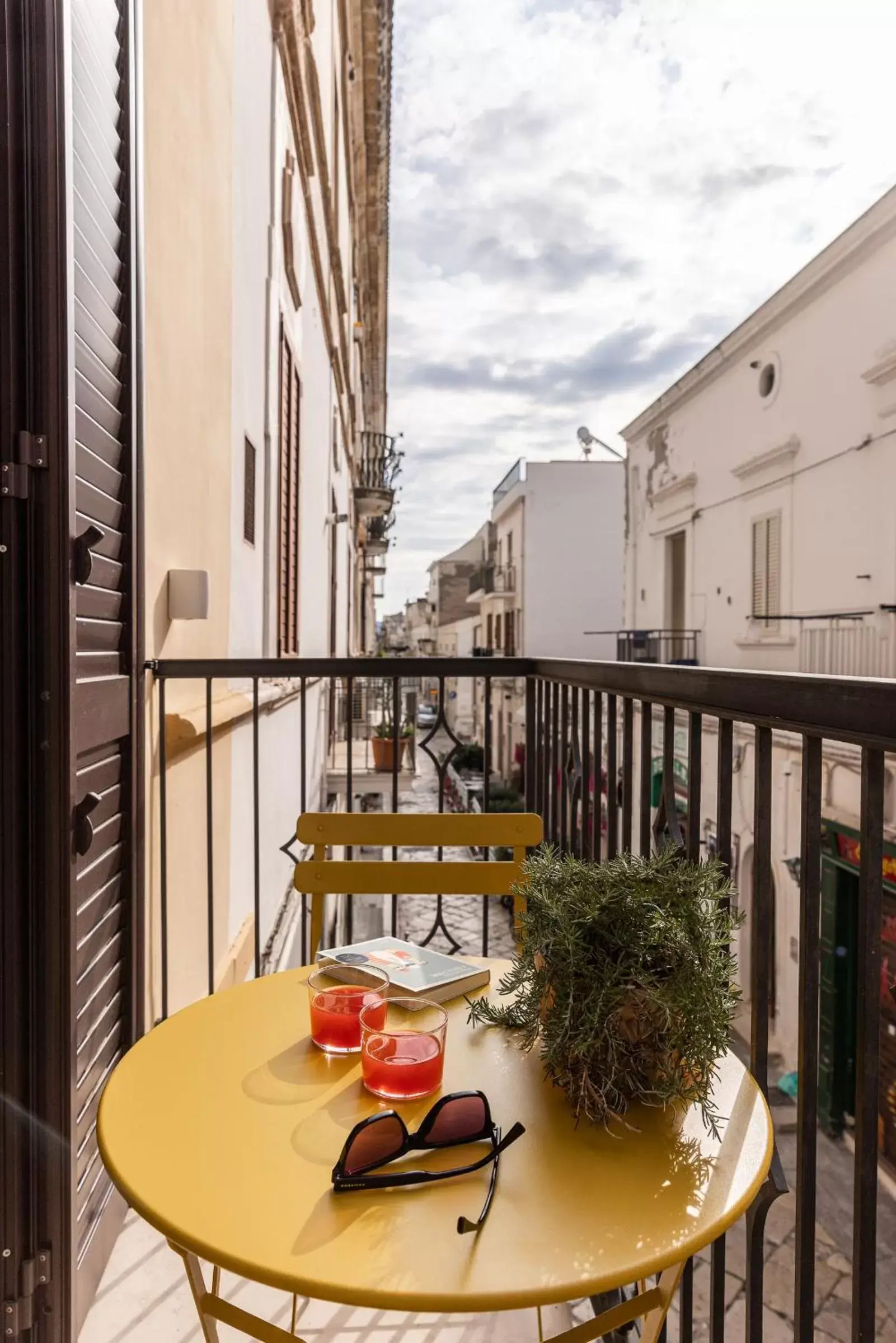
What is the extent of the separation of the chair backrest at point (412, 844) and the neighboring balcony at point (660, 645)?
12.8 meters

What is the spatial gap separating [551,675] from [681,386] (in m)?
13.3

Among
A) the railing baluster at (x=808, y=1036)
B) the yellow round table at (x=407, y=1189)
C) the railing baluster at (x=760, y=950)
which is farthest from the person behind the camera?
the railing baluster at (x=760, y=950)

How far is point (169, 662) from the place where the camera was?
227 centimetres

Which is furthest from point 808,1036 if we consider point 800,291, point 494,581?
point 494,581

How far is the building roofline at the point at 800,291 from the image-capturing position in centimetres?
902

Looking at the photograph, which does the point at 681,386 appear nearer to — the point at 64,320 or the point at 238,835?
the point at 238,835

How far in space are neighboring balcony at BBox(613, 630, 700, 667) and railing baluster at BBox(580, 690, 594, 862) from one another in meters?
12.3

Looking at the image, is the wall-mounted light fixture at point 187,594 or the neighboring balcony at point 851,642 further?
the neighboring balcony at point 851,642

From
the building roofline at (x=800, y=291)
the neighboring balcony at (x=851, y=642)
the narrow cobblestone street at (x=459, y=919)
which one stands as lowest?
the narrow cobblestone street at (x=459, y=919)

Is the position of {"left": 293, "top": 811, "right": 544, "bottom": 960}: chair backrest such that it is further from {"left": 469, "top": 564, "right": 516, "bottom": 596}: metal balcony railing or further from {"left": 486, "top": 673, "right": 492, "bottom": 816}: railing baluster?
{"left": 469, "top": 564, "right": 516, "bottom": 596}: metal balcony railing

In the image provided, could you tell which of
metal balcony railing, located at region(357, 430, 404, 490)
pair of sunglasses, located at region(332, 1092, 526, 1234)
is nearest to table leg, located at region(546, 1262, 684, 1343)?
pair of sunglasses, located at region(332, 1092, 526, 1234)

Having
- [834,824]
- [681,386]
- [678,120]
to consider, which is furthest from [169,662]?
[681,386]

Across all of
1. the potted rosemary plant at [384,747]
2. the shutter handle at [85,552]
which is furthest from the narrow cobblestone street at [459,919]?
the shutter handle at [85,552]

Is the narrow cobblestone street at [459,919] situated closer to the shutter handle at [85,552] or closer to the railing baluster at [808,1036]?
the shutter handle at [85,552]
